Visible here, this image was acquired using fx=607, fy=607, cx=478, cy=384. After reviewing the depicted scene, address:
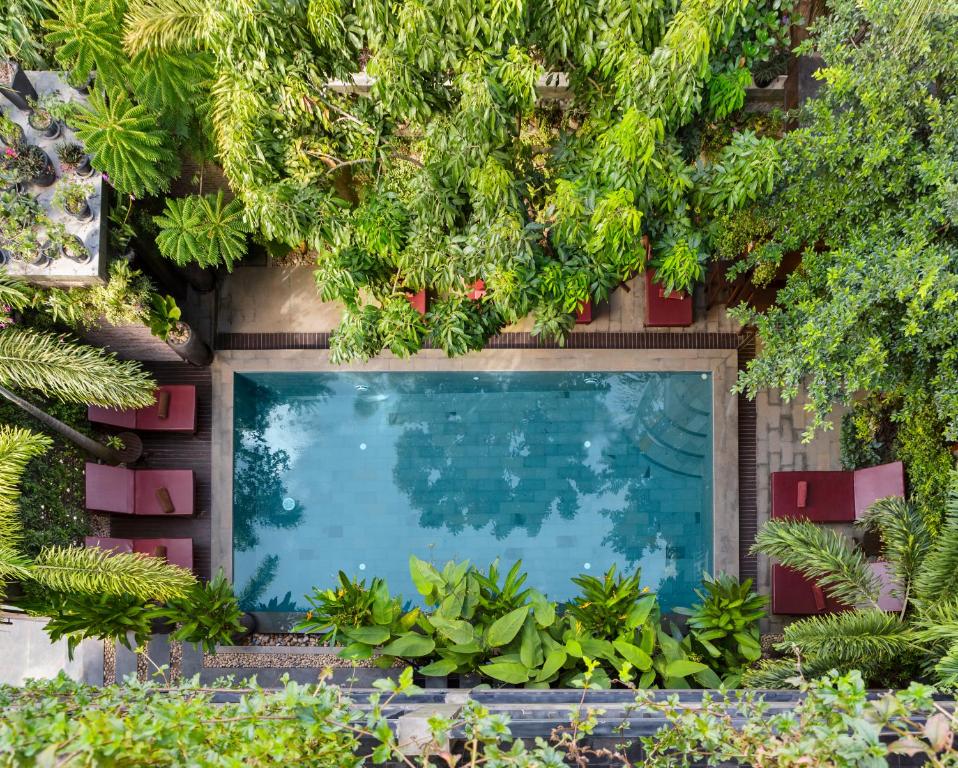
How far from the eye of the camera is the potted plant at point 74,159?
20.6 ft

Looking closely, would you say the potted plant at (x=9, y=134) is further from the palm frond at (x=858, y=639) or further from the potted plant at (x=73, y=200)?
the palm frond at (x=858, y=639)

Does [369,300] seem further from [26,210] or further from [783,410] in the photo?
[783,410]

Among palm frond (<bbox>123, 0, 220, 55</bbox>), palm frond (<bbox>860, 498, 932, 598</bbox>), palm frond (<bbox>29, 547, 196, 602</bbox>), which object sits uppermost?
palm frond (<bbox>123, 0, 220, 55</bbox>)

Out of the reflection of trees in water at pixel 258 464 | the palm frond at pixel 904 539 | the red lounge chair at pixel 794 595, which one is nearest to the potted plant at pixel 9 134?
the reflection of trees in water at pixel 258 464

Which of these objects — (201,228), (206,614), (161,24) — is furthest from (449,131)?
(206,614)

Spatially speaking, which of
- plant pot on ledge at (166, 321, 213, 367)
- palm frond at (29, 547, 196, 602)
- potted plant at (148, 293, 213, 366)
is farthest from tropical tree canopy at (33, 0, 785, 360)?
palm frond at (29, 547, 196, 602)

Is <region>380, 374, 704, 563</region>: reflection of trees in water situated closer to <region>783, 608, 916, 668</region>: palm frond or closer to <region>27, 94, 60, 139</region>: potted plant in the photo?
<region>783, 608, 916, 668</region>: palm frond

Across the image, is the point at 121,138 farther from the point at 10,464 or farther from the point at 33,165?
the point at 10,464

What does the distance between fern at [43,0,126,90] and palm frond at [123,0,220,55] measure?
0.25 meters

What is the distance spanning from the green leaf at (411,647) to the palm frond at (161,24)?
19.8 feet

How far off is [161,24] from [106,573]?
16.1 feet

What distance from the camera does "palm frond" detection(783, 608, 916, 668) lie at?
16.3 ft

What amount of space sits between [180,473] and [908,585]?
26.6 ft

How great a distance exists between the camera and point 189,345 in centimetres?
743
